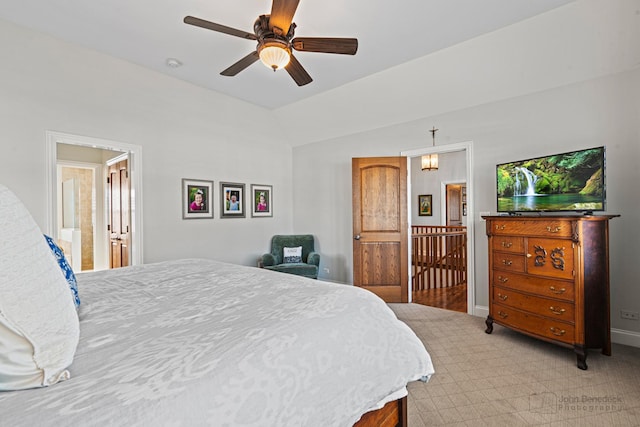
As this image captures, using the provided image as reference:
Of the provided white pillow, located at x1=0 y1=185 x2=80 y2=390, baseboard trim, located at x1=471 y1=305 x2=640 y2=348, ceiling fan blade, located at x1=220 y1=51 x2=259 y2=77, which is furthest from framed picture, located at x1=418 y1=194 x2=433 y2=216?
white pillow, located at x1=0 y1=185 x2=80 y2=390

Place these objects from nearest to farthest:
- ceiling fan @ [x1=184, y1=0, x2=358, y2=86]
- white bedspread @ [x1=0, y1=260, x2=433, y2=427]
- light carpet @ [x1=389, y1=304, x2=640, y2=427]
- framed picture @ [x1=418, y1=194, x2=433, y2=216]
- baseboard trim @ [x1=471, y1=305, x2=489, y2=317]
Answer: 1. white bedspread @ [x1=0, y1=260, x2=433, y2=427]
2. light carpet @ [x1=389, y1=304, x2=640, y2=427]
3. ceiling fan @ [x1=184, y1=0, x2=358, y2=86]
4. baseboard trim @ [x1=471, y1=305, x2=489, y2=317]
5. framed picture @ [x1=418, y1=194, x2=433, y2=216]

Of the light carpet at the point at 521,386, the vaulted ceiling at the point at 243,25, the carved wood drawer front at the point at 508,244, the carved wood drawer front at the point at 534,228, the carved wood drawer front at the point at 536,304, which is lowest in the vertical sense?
the light carpet at the point at 521,386

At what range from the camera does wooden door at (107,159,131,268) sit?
4293 millimetres

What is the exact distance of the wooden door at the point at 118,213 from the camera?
169 inches

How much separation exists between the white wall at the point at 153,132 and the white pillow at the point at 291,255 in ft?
1.41

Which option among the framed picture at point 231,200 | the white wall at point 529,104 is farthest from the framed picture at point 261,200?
the white wall at point 529,104

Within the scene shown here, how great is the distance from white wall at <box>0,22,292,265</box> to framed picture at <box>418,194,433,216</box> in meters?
4.16

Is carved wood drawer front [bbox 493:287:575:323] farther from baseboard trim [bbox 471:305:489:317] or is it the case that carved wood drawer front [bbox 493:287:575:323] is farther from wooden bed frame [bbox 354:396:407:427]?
wooden bed frame [bbox 354:396:407:427]

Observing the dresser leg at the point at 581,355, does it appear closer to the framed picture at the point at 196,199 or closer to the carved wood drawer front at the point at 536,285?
the carved wood drawer front at the point at 536,285

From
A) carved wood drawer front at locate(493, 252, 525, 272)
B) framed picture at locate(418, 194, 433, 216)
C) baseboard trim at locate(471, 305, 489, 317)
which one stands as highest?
framed picture at locate(418, 194, 433, 216)

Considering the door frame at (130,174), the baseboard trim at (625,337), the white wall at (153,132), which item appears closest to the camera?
the baseboard trim at (625,337)

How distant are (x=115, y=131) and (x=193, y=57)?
1.25 meters

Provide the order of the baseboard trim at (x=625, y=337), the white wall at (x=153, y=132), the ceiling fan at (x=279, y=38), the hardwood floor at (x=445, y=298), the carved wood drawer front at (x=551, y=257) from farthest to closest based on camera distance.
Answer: the hardwood floor at (x=445, y=298)
the white wall at (x=153, y=132)
the baseboard trim at (x=625, y=337)
the carved wood drawer front at (x=551, y=257)
the ceiling fan at (x=279, y=38)

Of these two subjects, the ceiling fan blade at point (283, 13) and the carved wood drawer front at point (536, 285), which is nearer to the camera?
the ceiling fan blade at point (283, 13)
